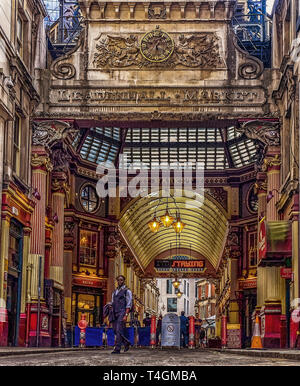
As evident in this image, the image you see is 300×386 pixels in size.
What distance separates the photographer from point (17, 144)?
2498cm

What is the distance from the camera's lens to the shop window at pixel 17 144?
24562mm

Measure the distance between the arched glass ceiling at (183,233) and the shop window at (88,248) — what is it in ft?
9.78

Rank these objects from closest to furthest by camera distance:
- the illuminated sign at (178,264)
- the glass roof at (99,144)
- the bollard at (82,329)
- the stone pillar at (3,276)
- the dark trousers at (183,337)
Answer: the stone pillar at (3,276)
the bollard at (82,329)
the dark trousers at (183,337)
the glass roof at (99,144)
the illuminated sign at (178,264)

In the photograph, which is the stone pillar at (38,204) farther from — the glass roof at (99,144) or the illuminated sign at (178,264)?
the illuminated sign at (178,264)

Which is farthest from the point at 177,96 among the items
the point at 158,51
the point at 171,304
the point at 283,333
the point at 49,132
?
the point at 171,304

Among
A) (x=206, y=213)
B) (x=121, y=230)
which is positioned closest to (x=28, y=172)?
(x=121, y=230)

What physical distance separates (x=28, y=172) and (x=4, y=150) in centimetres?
362

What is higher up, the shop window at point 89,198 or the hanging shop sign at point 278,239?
the shop window at point 89,198

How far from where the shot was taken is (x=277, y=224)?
898 inches

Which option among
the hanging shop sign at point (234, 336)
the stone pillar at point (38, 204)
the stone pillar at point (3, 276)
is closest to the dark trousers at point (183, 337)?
the hanging shop sign at point (234, 336)

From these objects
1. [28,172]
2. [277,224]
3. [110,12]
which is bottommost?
[277,224]

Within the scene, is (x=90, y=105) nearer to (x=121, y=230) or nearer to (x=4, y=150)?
(x=4, y=150)

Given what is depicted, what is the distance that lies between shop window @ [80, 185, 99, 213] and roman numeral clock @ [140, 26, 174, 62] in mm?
15280

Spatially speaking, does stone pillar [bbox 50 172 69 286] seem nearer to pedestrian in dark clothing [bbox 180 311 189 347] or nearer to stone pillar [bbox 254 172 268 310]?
pedestrian in dark clothing [bbox 180 311 189 347]
